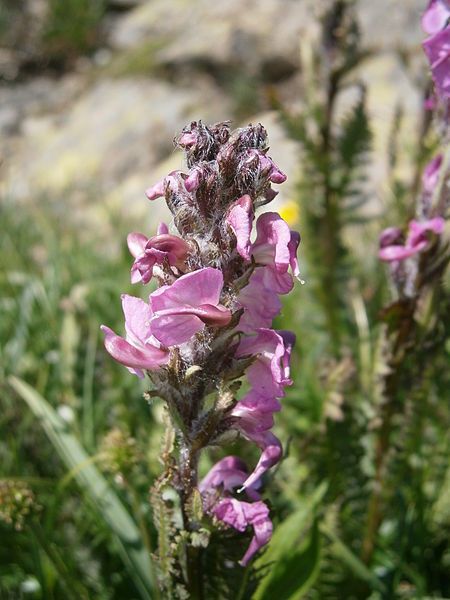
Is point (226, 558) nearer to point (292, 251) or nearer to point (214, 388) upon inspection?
point (214, 388)

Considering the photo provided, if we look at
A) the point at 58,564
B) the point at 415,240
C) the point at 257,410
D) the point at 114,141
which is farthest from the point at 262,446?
the point at 114,141

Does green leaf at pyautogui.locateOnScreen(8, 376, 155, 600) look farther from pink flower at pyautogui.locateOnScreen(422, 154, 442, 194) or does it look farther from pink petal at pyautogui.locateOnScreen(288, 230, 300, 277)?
pink flower at pyautogui.locateOnScreen(422, 154, 442, 194)

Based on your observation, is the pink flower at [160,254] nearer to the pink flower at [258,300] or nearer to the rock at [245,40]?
the pink flower at [258,300]

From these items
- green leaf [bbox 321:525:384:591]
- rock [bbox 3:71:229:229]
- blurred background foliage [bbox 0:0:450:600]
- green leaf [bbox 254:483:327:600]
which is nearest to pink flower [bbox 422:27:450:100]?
blurred background foliage [bbox 0:0:450:600]

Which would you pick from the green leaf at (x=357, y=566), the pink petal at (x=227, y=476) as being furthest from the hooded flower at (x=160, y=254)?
the green leaf at (x=357, y=566)

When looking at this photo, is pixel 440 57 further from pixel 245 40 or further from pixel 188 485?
pixel 245 40
